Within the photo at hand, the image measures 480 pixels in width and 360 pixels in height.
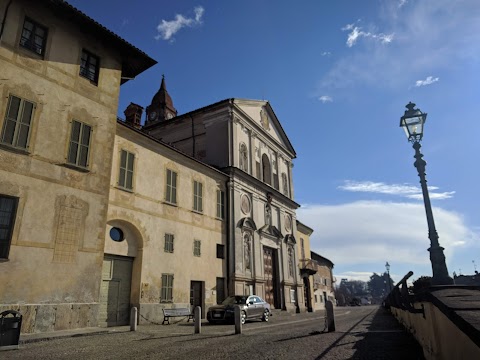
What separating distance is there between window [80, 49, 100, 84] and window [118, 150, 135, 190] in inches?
137

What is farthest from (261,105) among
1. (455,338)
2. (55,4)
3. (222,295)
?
(455,338)

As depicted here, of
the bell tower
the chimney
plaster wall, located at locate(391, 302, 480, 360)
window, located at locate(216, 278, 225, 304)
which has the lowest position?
plaster wall, located at locate(391, 302, 480, 360)

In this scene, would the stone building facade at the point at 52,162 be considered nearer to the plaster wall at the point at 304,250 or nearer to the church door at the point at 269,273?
the church door at the point at 269,273

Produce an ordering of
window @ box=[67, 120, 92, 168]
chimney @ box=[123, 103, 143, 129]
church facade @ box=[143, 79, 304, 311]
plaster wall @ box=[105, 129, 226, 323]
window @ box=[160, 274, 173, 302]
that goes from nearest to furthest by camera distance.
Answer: window @ box=[67, 120, 92, 168] → plaster wall @ box=[105, 129, 226, 323] → window @ box=[160, 274, 173, 302] → chimney @ box=[123, 103, 143, 129] → church facade @ box=[143, 79, 304, 311]

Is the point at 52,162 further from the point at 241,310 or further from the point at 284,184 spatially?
the point at 284,184

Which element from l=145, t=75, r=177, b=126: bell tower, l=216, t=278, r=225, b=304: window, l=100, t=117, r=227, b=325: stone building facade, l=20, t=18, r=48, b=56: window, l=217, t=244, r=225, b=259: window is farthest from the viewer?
l=145, t=75, r=177, b=126: bell tower

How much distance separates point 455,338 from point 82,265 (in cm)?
1168

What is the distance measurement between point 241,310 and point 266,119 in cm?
1898

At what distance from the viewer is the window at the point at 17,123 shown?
1112 cm

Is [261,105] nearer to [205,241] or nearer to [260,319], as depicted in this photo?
[205,241]

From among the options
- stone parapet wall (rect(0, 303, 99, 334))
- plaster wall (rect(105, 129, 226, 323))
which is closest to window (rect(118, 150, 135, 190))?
plaster wall (rect(105, 129, 226, 323))

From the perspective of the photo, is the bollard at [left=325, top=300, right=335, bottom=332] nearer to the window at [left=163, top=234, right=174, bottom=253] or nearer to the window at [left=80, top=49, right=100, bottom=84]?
the window at [left=163, top=234, right=174, bottom=253]

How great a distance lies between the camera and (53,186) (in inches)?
468

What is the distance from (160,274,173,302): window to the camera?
1695 centimetres
